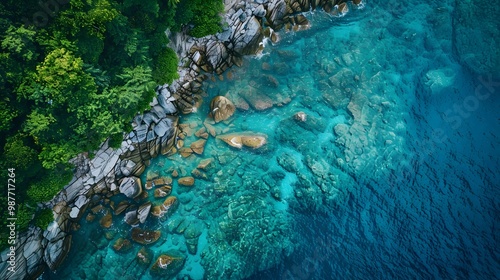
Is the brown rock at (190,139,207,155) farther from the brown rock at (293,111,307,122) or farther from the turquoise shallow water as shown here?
the brown rock at (293,111,307,122)

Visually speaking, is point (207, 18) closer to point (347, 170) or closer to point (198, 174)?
point (198, 174)

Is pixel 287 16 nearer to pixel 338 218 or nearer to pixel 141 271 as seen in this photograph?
pixel 338 218

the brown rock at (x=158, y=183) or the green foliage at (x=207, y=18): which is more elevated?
the green foliage at (x=207, y=18)

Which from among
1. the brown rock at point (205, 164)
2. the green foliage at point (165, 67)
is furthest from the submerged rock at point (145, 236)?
the green foliage at point (165, 67)

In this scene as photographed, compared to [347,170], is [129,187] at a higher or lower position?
higher

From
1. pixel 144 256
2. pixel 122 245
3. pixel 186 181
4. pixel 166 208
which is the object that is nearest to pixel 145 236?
pixel 144 256

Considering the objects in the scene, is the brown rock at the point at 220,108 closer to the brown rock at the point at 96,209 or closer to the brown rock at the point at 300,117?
the brown rock at the point at 300,117
